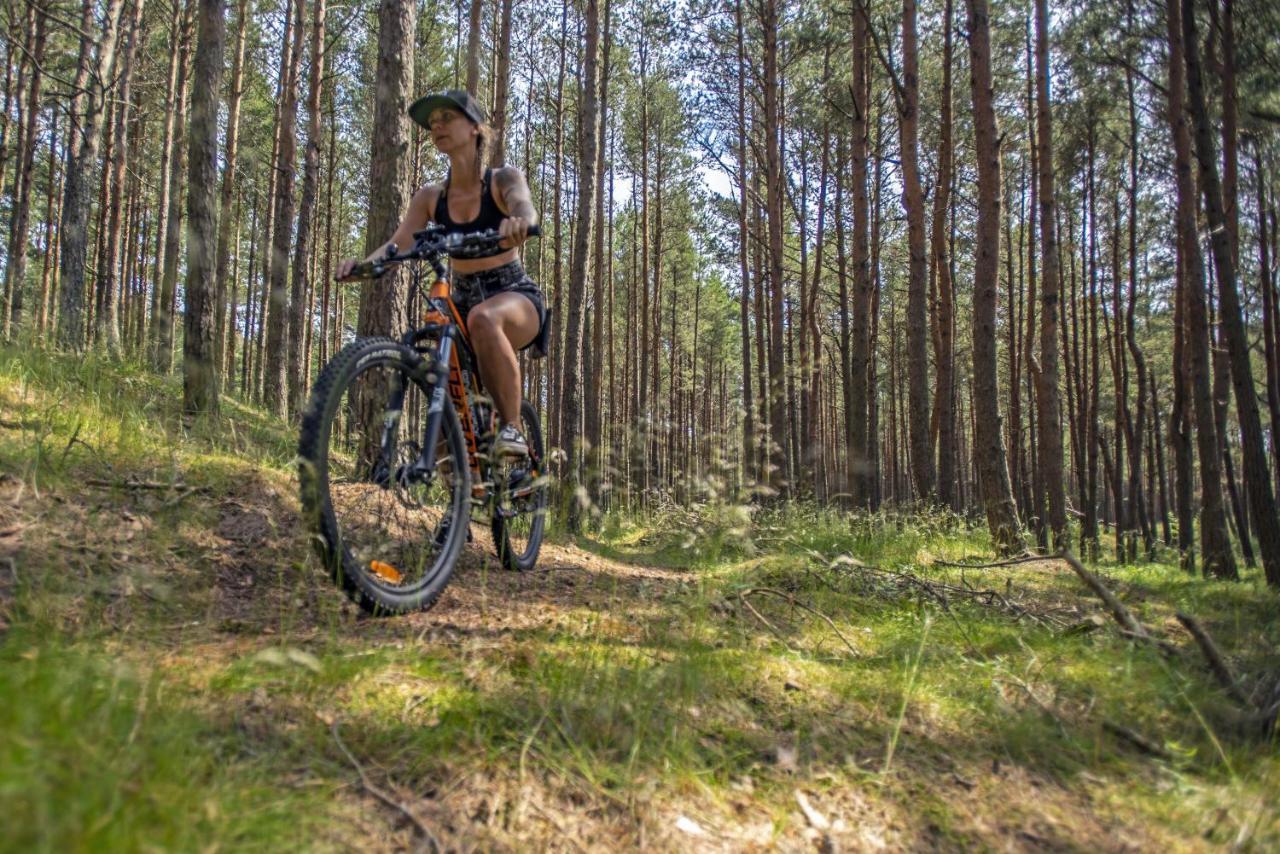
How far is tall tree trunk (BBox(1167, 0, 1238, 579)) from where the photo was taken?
8023mm

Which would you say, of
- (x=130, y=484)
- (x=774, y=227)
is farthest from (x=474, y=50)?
(x=130, y=484)

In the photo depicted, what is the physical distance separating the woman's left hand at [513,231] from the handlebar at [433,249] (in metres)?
0.02

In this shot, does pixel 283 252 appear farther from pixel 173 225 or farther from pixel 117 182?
pixel 117 182

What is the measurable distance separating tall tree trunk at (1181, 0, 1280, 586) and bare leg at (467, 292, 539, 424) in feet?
26.3

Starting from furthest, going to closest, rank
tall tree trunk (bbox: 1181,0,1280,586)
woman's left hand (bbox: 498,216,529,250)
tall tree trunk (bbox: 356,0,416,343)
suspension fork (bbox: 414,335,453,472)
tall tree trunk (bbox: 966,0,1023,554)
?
tall tree trunk (bbox: 966,0,1023,554) < tall tree trunk (bbox: 1181,0,1280,586) < tall tree trunk (bbox: 356,0,416,343) < woman's left hand (bbox: 498,216,529,250) < suspension fork (bbox: 414,335,453,472)

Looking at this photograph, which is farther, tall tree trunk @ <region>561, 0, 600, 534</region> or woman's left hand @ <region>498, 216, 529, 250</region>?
tall tree trunk @ <region>561, 0, 600, 534</region>

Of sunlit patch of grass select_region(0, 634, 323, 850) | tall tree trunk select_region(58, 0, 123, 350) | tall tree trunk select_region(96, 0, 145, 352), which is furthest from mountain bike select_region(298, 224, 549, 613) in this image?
tall tree trunk select_region(96, 0, 145, 352)

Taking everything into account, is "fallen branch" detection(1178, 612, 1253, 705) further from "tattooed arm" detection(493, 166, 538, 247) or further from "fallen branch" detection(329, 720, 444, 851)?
"tattooed arm" detection(493, 166, 538, 247)

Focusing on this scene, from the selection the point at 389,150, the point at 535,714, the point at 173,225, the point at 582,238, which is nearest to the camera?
the point at 535,714

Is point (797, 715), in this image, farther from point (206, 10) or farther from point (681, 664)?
point (206, 10)

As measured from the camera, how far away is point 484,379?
301cm

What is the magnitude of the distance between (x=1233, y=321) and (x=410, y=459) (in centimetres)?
881

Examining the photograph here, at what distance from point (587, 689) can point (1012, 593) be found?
3710 millimetres

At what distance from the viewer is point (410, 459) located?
2.51m
